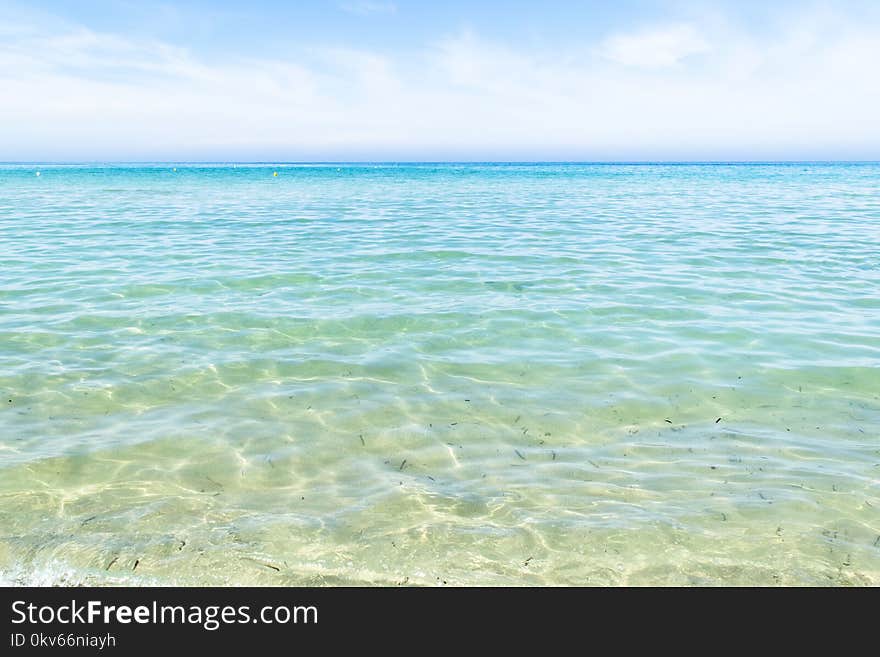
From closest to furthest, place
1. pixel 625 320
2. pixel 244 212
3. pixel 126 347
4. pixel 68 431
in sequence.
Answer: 1. pixel 68 431
2. pixel 126 347
3. pixel 625 320
4. pixel 244 212

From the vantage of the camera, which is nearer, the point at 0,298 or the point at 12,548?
the point at 12,548

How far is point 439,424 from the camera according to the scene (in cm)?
577

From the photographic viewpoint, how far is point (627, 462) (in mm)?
5062

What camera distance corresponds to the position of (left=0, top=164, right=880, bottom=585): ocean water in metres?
3.85

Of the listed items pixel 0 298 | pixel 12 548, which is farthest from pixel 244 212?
pixel 12 548

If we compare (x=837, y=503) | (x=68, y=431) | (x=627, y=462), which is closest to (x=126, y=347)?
(x=68, y=431)

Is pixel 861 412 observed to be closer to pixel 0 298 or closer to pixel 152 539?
pixel 152 539

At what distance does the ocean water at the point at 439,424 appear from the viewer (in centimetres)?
385

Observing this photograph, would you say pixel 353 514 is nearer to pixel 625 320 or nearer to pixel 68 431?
pixel 68 431

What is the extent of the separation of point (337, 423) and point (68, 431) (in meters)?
2.40

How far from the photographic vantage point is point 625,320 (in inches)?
351

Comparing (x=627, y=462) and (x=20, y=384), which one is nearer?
(x=627, y=462)
